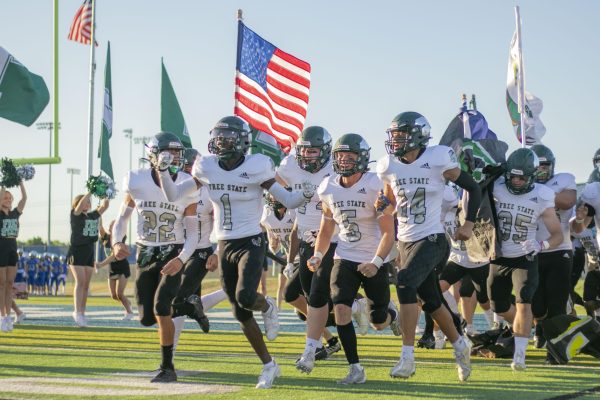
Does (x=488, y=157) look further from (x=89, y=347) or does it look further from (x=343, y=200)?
(x=89, y=347)

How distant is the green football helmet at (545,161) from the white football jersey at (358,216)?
248 centimetres

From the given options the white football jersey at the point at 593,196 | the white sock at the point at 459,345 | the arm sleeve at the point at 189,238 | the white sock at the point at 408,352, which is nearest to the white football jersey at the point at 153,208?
the arm sleeve at the point at 189,238

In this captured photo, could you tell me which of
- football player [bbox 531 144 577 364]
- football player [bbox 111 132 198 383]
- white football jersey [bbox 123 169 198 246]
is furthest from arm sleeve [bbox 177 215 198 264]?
football player [bbox 531 144 577 364]

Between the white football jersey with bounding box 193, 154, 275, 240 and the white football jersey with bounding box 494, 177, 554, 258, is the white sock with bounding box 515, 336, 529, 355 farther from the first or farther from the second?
the white football jersey with bounding box 193, 154, 275, 240

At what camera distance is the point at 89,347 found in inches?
440

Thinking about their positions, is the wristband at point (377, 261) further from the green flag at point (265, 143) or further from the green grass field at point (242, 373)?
the green flag at point (265, 143)

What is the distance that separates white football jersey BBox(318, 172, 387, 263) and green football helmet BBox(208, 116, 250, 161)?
786mm

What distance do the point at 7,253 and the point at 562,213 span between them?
7.18 m

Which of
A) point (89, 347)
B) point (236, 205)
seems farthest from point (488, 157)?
point (89, 347)

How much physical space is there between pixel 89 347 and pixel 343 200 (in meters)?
4.24

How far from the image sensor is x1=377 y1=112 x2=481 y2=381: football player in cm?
789

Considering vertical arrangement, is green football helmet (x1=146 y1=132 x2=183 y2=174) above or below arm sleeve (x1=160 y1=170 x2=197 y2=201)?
above

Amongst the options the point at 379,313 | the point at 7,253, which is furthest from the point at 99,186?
the point at 7,253

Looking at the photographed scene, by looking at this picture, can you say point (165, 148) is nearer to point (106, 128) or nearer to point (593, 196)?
point (593, 196)
